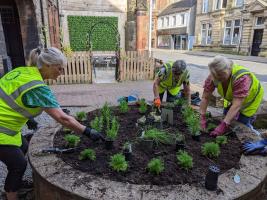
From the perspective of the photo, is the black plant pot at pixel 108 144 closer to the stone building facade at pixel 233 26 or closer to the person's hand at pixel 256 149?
the person's hand at pixel 256 149

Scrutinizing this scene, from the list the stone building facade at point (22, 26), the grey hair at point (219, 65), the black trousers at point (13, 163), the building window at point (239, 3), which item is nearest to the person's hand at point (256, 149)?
the grey hair at point (219, 65)

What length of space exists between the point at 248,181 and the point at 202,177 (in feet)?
1.25

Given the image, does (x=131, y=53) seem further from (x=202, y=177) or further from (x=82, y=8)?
(x=202, y=177)

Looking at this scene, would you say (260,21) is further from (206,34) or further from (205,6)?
(205,6)

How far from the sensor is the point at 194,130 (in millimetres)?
2908

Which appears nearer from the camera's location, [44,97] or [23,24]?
[44,97]

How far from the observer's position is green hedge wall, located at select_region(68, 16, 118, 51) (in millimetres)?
14445

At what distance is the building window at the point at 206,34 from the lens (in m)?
31.1

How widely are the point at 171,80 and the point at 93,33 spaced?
11556 millimetres

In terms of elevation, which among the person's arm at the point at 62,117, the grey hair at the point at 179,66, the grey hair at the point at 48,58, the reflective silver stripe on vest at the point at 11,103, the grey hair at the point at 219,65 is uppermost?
the grey hair at the point at 48,58

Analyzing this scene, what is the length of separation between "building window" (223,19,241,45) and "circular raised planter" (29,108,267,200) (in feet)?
88.2

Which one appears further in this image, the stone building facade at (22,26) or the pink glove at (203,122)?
the stone building facade at (22,26)

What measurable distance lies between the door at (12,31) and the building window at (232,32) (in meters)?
23.6

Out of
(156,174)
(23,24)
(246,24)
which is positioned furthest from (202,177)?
(246,24)
